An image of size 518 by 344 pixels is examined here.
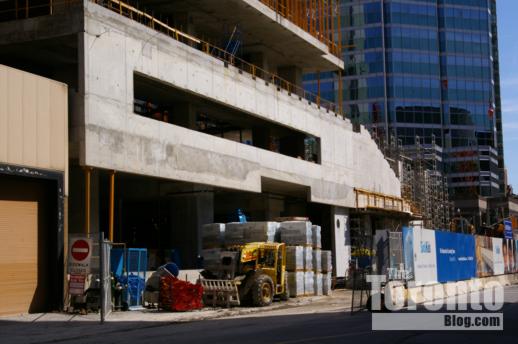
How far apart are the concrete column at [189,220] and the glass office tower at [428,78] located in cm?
6542

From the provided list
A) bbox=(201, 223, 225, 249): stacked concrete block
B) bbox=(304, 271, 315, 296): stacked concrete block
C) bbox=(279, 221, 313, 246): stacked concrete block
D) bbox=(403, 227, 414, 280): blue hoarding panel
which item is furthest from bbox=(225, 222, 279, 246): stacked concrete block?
bbox=(403, 227, 414, 280): blue hoarding panel

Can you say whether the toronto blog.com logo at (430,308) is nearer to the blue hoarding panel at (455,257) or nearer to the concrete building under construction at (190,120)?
the blue hoarding panel at (455,257)

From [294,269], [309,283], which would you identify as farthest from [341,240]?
[294,269]

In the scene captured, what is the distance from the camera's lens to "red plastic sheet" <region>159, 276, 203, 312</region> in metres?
24.5

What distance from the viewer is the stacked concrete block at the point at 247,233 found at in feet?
100

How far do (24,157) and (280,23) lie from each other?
22.5 metres

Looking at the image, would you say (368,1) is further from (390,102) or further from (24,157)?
(24,157)

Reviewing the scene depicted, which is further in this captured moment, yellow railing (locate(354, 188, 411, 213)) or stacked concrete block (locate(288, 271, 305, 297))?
yellow railing (locate(354, 188, 411, 213))

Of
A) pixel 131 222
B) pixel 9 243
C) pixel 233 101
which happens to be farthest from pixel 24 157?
pixel 131 222

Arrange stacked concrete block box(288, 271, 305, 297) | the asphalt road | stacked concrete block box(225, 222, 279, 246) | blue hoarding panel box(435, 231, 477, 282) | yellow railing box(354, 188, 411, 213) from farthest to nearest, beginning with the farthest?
1. yellow railing box(354, 188, 411, 213)
2. stacked concrete block box(288, 271, 305, 297)
3. stacked concrete block box(225, 222, 279, 246)
4. blue hoarding panel box(435, 231, 477, 282)
5. the asphalt road

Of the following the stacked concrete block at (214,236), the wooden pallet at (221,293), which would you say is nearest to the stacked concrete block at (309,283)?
the stacked concrete block at (214,236)

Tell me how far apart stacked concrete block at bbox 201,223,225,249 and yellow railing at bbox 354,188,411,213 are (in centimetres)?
1912

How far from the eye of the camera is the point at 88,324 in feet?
67.8

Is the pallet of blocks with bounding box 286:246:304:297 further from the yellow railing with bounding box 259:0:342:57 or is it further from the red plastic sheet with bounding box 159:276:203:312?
the yellow railing with bounding box 259:0:342:57
